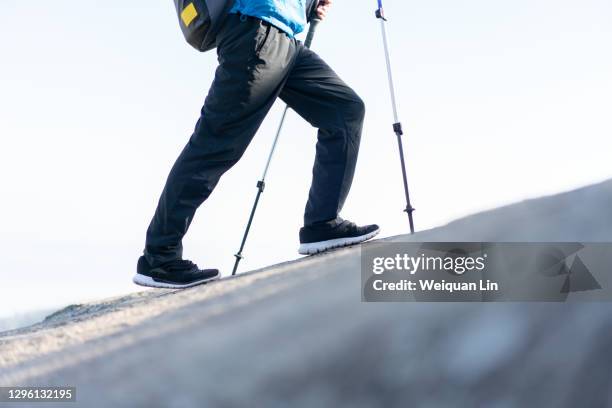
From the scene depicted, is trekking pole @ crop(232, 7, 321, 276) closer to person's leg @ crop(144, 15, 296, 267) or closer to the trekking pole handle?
the trekking pole handle

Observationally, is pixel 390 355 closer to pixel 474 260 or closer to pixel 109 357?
pixel 474 260

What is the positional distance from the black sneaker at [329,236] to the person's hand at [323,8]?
131 cm

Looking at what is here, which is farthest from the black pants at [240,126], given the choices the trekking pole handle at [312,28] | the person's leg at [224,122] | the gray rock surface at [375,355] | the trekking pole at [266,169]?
the gray rock surface at [375,355]

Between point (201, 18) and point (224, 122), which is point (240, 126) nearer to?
point (224, 122)

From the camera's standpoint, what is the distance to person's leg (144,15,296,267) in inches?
117

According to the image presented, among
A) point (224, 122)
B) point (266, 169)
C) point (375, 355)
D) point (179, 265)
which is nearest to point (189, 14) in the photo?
point (224, 122)

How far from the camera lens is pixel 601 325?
3.21 feet

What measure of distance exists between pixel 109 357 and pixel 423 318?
22.7 inches

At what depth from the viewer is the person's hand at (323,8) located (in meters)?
3.88

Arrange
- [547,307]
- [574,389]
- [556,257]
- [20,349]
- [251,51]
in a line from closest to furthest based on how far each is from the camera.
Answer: [574,389]
[547,307]
[556,257]
[20,349]
[251,51]

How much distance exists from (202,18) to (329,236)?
122cm

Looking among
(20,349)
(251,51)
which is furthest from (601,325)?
(251,51)

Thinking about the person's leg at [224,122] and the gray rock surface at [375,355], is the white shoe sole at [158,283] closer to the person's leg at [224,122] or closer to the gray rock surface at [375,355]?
the person's leg at [224,122]

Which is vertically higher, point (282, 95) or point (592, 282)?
point (282, 95)
